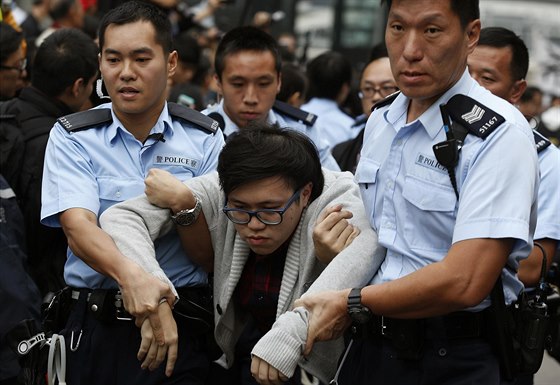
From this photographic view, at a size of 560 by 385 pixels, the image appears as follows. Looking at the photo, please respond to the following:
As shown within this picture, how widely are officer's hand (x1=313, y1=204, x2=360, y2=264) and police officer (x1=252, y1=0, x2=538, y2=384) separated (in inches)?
4.9

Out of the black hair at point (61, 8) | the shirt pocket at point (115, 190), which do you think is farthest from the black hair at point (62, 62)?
the black hair at point (61, 8)

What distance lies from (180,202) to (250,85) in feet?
6.18

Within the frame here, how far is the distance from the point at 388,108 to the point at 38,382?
1847 millimetres

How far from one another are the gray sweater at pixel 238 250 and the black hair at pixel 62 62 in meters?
1.76

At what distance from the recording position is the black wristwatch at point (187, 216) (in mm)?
3672

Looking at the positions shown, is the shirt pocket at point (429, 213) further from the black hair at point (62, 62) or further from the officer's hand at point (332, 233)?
the black hair at point (62, 62)

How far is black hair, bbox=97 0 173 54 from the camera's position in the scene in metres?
4.04


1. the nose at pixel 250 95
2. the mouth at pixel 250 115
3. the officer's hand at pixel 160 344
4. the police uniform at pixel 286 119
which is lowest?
the police uniform at pixel 286 119

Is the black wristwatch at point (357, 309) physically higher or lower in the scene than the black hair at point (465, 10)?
lower

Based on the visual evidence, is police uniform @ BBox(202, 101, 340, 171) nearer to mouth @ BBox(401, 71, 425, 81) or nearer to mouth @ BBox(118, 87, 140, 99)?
mouth @ BBox(118, 87, 140, 99)

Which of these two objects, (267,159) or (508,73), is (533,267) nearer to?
(508,73)

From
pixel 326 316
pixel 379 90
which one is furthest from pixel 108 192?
pixel 379 90

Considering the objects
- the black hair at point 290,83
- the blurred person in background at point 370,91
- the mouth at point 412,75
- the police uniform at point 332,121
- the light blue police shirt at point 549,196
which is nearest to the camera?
the mouth at point 412,75

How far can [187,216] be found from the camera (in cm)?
368
